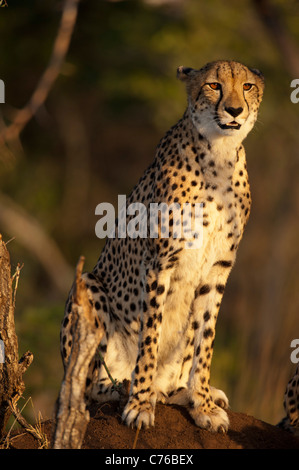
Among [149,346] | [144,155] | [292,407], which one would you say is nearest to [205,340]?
[149,346]

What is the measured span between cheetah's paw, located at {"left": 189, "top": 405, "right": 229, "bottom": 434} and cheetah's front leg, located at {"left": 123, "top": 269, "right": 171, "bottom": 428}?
0.69ft

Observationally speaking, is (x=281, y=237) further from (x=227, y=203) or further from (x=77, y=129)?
(x=227, y=203)

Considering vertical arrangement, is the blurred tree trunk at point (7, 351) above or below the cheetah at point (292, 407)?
above

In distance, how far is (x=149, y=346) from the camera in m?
4.27

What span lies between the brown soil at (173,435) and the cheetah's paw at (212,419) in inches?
1.1

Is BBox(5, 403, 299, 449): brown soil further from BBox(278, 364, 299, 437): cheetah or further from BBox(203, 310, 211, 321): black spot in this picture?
BBox(203, 310, 211, 321): black spot

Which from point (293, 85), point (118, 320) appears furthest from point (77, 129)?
point (118, 320)

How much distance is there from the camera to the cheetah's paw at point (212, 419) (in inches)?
161

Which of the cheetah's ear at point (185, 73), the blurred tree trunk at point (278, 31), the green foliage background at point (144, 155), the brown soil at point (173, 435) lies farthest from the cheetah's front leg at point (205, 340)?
the blurred tree trunk at point (278, 31)

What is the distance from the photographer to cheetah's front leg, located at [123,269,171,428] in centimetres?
416

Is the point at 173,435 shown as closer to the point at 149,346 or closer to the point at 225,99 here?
the point at 149,346

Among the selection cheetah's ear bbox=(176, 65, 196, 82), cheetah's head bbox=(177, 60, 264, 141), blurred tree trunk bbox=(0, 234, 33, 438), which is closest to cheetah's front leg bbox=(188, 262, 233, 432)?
cheetah's head bbox=(177, 60, 264, 141)

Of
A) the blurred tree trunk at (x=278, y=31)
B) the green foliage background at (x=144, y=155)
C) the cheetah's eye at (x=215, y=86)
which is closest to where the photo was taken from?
the cheetah's eye at (x=215, y=86)

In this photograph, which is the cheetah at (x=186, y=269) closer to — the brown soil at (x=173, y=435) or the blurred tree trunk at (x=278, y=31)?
the brown soil at (x=173, y=435)
